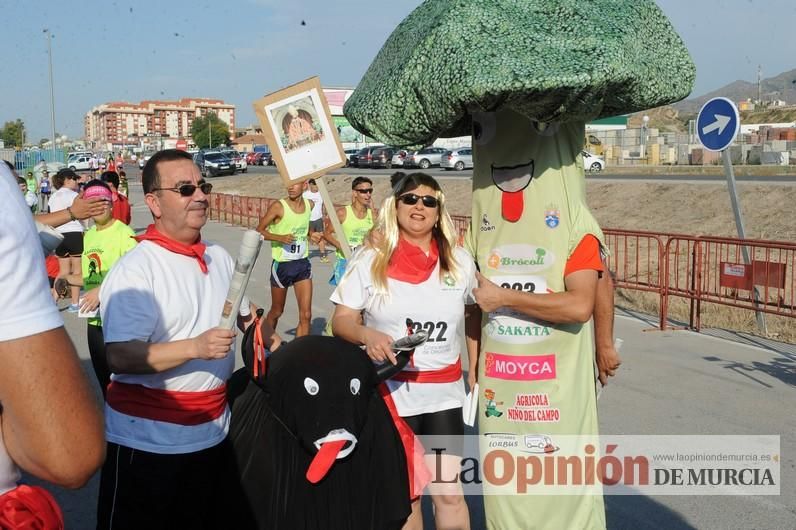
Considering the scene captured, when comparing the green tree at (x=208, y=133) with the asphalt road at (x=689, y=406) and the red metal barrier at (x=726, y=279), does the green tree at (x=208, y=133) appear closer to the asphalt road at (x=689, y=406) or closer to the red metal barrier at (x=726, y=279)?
the red metal barrier at (x=726, y=279)

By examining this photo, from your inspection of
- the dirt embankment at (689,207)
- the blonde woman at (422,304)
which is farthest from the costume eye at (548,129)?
the dirt embankment at (689,207)

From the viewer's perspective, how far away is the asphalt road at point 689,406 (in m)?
4.79

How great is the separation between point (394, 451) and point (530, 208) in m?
1.25

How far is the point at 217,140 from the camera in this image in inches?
4867

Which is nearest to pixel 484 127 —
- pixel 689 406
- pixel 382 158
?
pixel 689 406

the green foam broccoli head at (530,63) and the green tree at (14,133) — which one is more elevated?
the green tree at (14,133)

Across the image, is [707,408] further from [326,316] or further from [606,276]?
[326,316]

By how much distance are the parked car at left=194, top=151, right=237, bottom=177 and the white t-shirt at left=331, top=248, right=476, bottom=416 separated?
49.6 meters

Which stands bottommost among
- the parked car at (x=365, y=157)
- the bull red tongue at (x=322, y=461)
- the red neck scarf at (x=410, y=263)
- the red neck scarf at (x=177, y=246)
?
the bull red tongue at (x=322, y=461)

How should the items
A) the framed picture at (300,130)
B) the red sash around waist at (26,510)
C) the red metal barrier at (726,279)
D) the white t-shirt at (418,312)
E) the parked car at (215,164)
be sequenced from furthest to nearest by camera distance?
the parked car at (215,164), the red metal barrier at (726,279), the framed picture at (300,130), the white t-shirt at (418,312), the red sash around waist at (26,510)

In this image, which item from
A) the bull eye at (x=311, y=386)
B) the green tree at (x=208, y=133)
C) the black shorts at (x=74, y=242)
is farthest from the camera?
the green tree at (x=208, y=133)

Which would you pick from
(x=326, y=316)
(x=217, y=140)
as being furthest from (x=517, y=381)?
(x=217, y=140)

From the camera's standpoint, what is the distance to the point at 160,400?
10.1ft

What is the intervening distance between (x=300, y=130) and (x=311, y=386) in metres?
1.96
